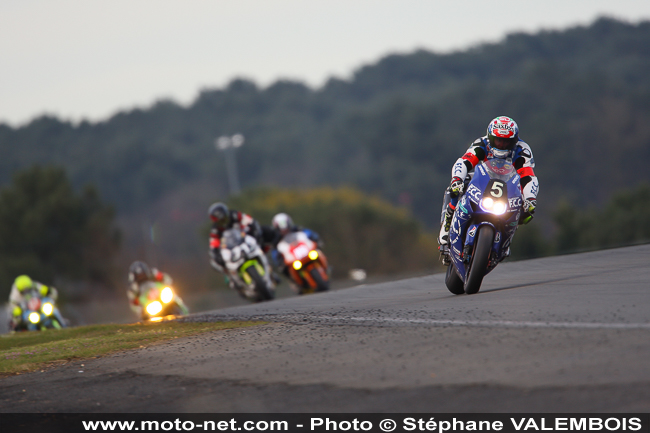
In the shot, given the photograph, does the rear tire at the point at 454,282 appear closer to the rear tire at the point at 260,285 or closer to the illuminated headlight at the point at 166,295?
the rear tire at the point at 260,285

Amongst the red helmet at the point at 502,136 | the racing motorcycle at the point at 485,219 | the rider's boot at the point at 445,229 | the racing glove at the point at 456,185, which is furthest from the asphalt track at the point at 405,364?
the red helmet at the point at 502,136

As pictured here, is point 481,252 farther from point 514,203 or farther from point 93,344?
point 93,344

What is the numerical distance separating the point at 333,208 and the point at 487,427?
5802 cm

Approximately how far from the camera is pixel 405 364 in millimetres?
6168

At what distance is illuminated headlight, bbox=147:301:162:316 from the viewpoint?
→ 1749 centimetres

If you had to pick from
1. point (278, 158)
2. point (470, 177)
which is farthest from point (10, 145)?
point (470, 177)

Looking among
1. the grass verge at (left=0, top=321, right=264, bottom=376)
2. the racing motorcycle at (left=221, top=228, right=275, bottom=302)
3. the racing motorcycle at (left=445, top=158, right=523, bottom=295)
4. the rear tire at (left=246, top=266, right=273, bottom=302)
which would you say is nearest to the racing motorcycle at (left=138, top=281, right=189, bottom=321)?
the racing motorcycle at (left=221, top=228, right=275, bottom=302)

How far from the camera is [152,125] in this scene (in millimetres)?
141250

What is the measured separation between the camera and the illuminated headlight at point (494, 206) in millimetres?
9492

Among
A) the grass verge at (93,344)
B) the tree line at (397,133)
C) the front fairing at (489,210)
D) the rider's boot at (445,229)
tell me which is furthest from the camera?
the tree line at (397,133)

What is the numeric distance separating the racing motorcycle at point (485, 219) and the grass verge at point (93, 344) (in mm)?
2318

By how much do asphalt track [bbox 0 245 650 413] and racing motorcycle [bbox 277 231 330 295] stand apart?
7.90 meters

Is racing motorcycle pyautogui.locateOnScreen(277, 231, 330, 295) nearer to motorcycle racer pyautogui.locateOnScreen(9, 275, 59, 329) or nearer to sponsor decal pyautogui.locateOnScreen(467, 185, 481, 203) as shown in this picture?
motorcycle racer pyautogui.locateOnScreen(9, 275, 59, 329)

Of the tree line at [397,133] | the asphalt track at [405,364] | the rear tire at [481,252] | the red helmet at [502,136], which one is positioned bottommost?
the asphalt track at [405,364]
